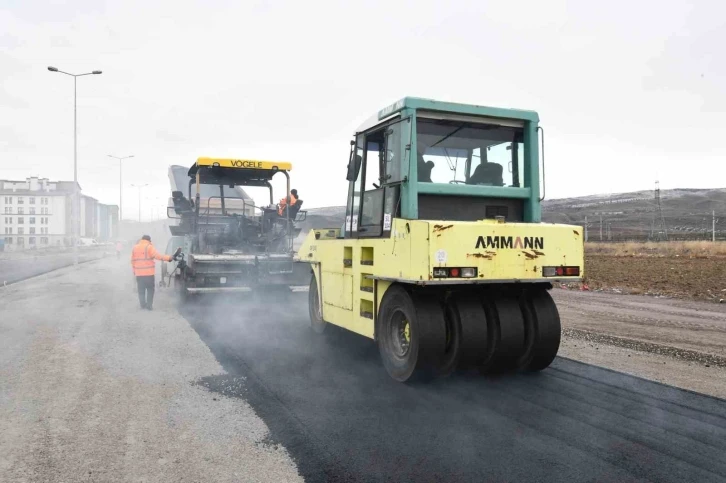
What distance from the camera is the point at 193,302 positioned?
1066cm

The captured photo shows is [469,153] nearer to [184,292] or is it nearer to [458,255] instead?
[458,255]

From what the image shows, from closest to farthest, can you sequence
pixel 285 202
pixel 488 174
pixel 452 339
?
pixel 452 339 < pixel 488 174 < pixel 285 202

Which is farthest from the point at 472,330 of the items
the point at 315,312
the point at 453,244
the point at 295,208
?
the point at 295,208

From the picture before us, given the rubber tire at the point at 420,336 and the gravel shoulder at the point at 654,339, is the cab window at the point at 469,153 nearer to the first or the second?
the rubber tire at the point at 420,336

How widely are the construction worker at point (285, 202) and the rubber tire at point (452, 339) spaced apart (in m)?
6.75

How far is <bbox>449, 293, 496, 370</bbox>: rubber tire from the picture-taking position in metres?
5.25

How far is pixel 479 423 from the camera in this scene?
14.2 ft

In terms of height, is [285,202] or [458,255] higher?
[285,202]

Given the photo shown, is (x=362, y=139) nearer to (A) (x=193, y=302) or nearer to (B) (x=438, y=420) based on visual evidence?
(B) (x=438, y=420)

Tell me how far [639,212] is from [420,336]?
87.9m

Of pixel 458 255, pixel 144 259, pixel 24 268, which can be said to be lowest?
pixel 24 268

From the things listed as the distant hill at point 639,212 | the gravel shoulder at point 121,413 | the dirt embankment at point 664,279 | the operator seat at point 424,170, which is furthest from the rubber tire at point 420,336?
the distant hill at point 639,212

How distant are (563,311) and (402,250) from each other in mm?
6517

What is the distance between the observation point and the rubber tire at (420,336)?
16.8 feet
